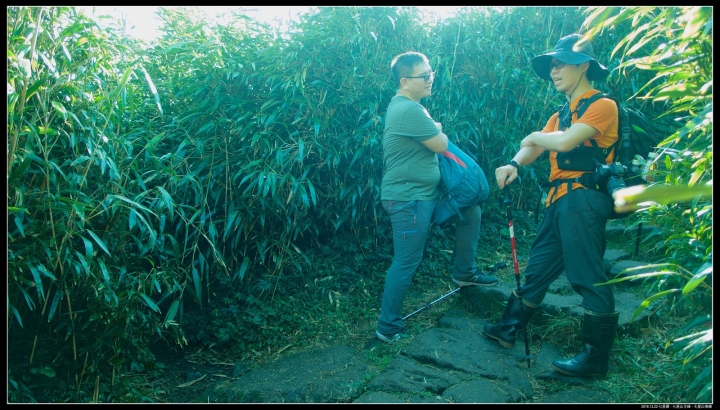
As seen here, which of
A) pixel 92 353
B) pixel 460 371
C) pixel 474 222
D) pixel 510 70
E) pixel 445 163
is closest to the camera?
pixel 92 353

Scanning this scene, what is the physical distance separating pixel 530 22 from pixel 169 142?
3.75m

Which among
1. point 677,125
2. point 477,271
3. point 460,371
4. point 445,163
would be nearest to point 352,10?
point 445,163

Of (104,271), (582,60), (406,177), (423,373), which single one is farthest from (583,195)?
(104,271)

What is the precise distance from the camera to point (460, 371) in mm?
3449

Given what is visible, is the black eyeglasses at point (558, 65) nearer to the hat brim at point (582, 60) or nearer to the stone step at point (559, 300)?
the hat brim at point (582, 60)

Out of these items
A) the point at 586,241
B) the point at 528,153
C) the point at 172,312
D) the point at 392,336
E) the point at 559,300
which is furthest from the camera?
the point at 559,300

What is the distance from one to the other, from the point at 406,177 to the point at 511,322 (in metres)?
1.14

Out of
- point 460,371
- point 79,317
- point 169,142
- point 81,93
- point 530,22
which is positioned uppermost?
point 530,22

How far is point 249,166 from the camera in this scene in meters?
4.14

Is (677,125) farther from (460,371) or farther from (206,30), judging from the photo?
(206,30)

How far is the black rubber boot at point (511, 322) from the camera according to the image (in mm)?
3568

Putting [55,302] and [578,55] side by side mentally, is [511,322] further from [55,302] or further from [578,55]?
[55,302]

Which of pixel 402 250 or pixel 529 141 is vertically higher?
pixel 529 141

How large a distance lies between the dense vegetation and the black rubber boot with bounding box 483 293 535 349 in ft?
2.66
